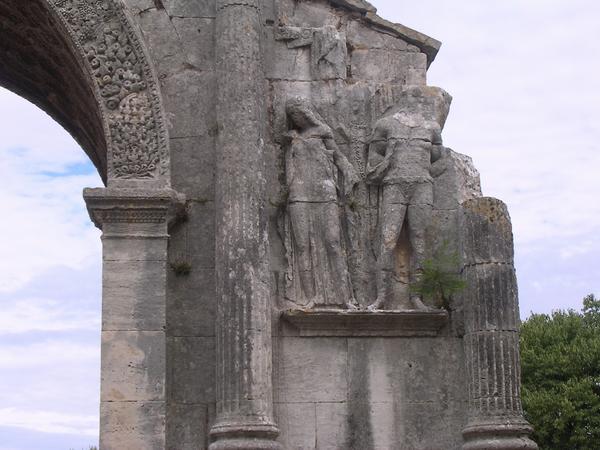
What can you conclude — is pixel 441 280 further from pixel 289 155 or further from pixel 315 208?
pixel 289 155

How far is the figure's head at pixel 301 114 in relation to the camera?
13922 millimetres

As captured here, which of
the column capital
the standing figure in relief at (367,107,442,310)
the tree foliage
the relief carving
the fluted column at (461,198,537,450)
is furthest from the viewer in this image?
the tree foliage

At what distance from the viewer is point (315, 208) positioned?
1377cm

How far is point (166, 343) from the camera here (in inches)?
520

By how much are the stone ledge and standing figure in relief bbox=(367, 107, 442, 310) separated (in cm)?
23

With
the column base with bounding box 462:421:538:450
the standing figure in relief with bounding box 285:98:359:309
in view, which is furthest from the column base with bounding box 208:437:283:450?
the column base with bounding box 462:421:538:450

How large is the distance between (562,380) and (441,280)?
19.7 meters

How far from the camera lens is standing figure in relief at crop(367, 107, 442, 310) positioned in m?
13.8

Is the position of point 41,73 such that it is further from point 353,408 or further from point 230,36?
point 353,408

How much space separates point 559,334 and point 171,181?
858 inches

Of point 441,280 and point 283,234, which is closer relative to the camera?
point 441,280

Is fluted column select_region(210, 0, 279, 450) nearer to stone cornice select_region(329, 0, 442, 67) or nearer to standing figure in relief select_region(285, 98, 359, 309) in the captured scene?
standing figure in relief select_region(285, 98, 359, 309)

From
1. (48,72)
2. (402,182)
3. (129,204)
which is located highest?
(48,72)

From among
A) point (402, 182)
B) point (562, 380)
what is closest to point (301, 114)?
point (402, 182)
